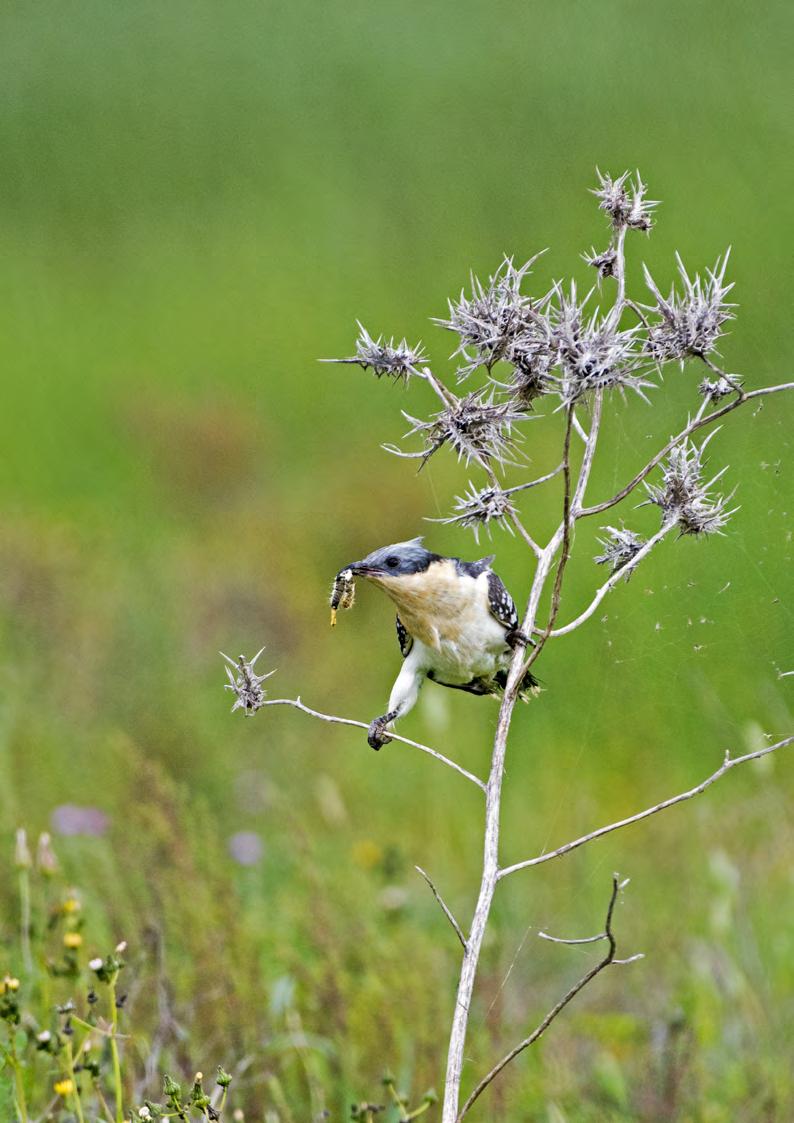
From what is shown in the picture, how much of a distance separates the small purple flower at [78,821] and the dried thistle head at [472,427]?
3377mm

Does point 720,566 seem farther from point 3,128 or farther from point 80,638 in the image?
point 3,128

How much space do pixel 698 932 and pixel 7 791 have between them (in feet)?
7.46

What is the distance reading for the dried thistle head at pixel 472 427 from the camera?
1581mm

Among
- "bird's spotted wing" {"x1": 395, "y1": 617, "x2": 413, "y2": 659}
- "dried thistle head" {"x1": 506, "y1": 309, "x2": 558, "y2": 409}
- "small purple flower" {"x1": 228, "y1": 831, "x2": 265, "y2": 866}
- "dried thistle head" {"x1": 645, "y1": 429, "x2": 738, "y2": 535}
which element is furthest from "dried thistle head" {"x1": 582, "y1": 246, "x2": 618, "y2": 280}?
"small purple flower" {"x1": 228, "y1": 831, "x2": 265, "y2": 866}

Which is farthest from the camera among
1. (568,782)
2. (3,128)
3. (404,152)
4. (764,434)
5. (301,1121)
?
(3,128)

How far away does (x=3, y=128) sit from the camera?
10.7 metres

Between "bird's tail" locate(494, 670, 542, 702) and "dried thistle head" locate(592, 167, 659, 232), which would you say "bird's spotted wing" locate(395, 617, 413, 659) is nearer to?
"bird's tail" locate(494, 670, 542, 702)

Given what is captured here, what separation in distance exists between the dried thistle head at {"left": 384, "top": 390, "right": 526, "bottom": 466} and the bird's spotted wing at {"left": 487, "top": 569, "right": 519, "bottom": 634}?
27cm

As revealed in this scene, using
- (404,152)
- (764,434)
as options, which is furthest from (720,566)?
(404,152)

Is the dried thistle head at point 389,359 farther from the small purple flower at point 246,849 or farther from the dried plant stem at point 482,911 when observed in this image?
the small purple flower at point 246,849

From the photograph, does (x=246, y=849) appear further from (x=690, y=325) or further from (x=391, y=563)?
(x=690, y=325)

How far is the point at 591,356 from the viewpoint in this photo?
147 cm

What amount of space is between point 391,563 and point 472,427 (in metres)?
0.19

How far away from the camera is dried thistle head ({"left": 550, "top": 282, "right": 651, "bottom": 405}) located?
1.47 meters
